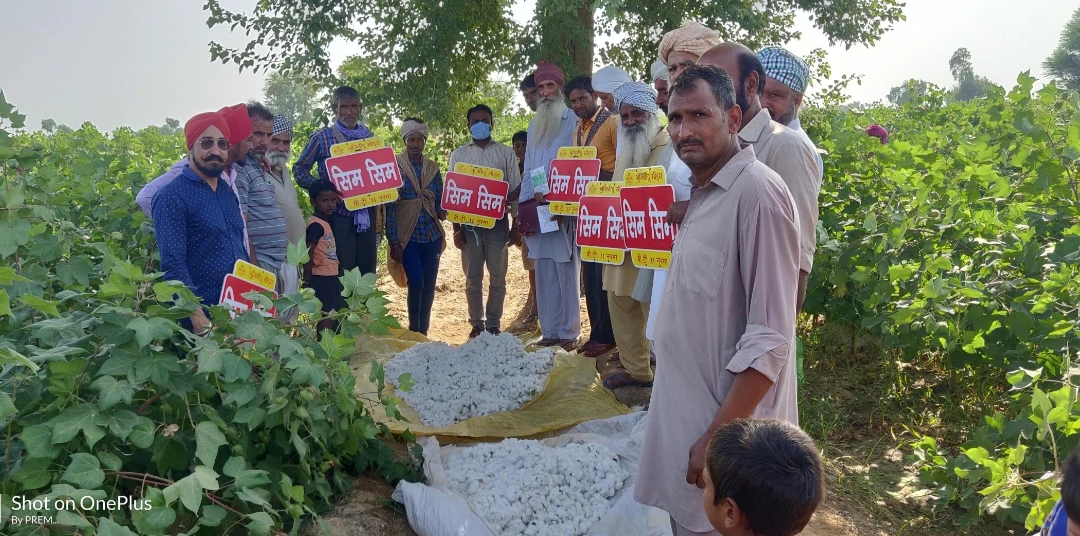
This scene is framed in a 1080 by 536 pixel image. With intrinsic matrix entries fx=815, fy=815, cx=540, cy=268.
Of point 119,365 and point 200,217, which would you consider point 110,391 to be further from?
point 200,217

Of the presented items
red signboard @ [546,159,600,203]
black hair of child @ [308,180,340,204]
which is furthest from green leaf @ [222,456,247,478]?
black hair of child @ [308,180,340,204]

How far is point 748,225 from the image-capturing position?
2.00 m

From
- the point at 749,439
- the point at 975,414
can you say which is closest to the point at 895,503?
the point at 975,414

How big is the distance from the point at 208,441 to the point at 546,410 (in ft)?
8.26

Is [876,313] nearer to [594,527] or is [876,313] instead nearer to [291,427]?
[594,527]

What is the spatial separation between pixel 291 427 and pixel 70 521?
2.76 ft

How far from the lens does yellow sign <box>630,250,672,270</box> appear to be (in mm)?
4316

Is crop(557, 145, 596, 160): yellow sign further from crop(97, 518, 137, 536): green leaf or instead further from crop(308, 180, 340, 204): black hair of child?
crop(97, 518, 137, 536): green leaf

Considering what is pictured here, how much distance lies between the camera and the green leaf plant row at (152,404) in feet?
7.17

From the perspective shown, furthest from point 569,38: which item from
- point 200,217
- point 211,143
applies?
point 200,217

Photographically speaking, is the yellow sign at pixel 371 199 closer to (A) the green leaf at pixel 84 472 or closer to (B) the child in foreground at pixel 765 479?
(A) the green leaf at pixel 84 472

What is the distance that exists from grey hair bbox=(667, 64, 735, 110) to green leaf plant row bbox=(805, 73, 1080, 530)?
1323 mm

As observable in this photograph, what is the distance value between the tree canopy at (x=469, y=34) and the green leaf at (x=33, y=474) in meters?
5.16

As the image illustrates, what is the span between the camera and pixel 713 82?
2057 millimetres
